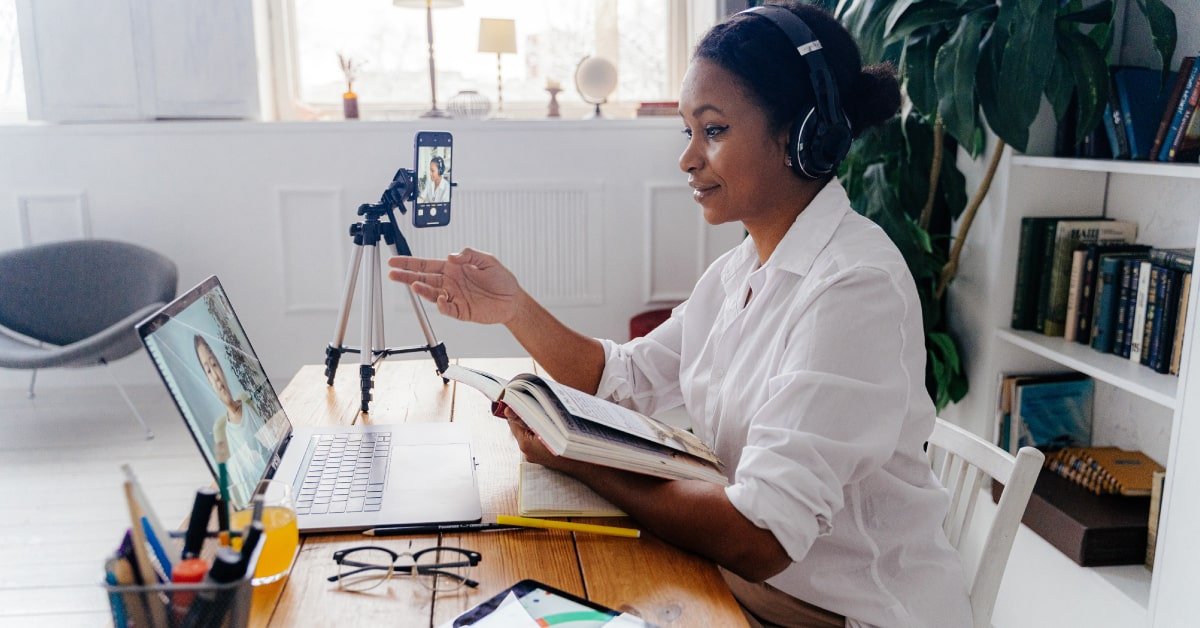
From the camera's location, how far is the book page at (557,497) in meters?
1.04

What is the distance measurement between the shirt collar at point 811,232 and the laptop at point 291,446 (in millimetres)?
484

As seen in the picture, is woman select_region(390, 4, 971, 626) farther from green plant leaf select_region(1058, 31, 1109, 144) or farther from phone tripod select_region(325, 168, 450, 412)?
green plant leaf select_region(1058, 31, 1109, 144)

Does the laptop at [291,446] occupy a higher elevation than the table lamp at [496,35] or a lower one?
lower

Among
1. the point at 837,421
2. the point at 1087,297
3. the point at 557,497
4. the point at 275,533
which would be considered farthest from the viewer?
the point at 1087,297

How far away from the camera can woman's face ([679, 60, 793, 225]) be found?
117cm

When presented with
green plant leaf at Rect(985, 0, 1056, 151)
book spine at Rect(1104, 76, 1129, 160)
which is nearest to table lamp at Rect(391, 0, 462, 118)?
green plant leaf at Rect(985, 0, 1056, 151)

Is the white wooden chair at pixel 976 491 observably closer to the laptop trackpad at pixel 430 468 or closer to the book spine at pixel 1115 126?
the laptop trackpad at pixel 430 468

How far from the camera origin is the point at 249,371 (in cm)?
117

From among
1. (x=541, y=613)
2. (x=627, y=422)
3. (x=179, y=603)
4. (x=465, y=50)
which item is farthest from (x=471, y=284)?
(x=465, y=50)

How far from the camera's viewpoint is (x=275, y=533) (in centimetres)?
87

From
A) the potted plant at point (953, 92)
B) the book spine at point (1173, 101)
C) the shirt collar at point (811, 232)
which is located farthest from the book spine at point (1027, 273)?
the shirt collar at point (811, 232)

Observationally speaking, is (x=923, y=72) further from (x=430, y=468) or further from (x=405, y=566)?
(x=405, y=566)

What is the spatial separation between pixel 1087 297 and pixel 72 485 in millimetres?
2848

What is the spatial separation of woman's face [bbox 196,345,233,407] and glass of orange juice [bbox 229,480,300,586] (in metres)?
0.17
